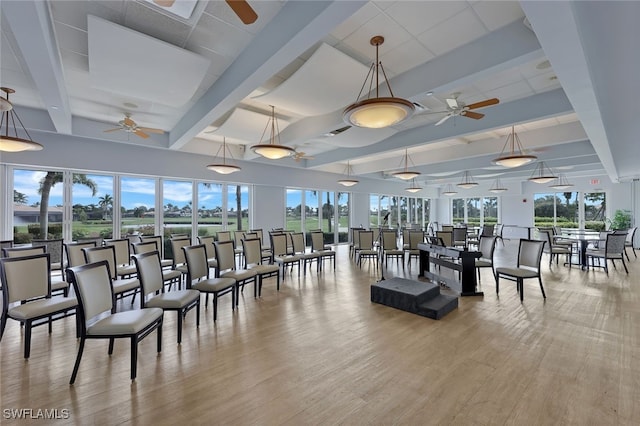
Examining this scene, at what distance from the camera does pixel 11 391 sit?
223 centimetres

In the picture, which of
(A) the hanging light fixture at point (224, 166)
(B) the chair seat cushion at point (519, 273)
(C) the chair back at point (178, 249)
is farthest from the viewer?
(A) the hanging light fixture at point (224, 166)

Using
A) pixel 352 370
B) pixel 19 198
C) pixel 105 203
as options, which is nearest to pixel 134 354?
pixel 352 370

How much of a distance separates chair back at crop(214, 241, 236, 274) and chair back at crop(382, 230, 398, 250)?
13.0 ft

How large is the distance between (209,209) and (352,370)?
298 inches

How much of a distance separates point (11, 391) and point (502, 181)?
56.9ft

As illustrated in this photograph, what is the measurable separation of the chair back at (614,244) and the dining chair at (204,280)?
7.83 metres

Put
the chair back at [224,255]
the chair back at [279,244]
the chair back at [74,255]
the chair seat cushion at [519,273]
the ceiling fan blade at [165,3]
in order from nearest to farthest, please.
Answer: the ceiling fan blade at [165,3]
the chair back at [74,255]
the chair back at [224,255]
the chair seat cushion at [519,273]
the chair back at [279,244]

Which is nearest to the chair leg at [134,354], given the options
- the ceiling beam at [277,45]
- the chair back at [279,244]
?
the ceiling beam at [277,45]

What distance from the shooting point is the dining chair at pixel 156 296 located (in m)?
2.99

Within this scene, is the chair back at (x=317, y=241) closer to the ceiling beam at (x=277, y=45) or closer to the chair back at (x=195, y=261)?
the chair back at (x=195, y=261)

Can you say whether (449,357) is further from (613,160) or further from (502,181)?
(502,181)

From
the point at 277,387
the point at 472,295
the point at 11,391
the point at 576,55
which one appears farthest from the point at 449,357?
the point at 11,391

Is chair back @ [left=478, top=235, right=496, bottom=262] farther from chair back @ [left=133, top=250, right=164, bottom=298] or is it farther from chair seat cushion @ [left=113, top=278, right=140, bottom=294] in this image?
chair seat cushion @ [left=113, top=278, right=140, bottom=294]

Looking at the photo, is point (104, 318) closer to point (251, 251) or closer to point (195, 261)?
point (195, 261)
